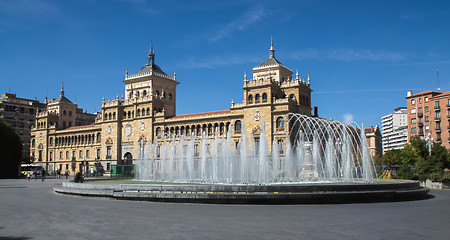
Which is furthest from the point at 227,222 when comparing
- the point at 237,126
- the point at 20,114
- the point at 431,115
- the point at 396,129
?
the point at 396,129

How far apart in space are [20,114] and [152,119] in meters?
46.9

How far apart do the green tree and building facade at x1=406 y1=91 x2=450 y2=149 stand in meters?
62.3

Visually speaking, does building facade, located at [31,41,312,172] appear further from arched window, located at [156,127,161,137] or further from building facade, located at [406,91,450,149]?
building facade, located at [406,91,450,149]

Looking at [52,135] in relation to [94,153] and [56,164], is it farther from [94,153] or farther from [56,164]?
[94,153]

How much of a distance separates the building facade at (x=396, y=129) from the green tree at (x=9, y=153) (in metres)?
116

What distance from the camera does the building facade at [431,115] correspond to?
215 feet

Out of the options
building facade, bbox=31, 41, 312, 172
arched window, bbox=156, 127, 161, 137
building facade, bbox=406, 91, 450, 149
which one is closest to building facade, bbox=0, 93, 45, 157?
building facade, bbox=31, 41, 312, 172

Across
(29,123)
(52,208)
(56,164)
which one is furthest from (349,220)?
(29,123)

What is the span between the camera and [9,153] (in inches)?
2251

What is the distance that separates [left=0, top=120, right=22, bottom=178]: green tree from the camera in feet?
184

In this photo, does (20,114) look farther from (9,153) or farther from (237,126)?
(237,126)

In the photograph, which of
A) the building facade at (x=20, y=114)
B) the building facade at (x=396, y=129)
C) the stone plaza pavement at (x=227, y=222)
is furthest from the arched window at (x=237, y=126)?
the building facade at (x=396, y=129)

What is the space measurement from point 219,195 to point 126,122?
53730 mm

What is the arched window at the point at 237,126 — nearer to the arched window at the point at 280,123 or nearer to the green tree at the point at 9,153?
the arched window at the point at 280,123
